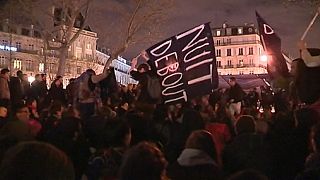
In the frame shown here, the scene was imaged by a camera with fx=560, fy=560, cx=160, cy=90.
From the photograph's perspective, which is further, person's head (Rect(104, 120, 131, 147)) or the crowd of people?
person's head (Rect(104, 120, 131, 147))

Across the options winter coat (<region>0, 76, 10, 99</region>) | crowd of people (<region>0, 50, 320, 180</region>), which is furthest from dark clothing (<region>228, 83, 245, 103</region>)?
winter coat (<region>0, 76, 10, 99</region>)

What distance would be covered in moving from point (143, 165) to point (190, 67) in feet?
22.0

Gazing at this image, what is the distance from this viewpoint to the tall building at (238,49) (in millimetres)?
128625

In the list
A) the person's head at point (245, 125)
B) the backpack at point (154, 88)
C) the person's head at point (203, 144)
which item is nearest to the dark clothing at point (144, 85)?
the backpack at point (154, 88)

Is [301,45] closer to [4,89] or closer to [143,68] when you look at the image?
[143,68]

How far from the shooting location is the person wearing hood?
4.96 meters

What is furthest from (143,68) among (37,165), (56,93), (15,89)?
(37,165)

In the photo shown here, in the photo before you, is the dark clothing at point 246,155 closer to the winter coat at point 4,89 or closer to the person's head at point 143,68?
the person's head at point 143,68

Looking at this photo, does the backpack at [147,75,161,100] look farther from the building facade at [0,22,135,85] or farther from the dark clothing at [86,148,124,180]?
the building facade at [0,22,135,85]

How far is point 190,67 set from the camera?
1039cm

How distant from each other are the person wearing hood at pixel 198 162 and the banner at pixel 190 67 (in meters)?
4.95

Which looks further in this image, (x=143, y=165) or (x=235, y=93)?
(x=235, y=93)

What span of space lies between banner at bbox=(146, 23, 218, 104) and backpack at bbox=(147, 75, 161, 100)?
1.33 ft

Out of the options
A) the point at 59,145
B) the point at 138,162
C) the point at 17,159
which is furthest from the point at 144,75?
the point at 17,159
